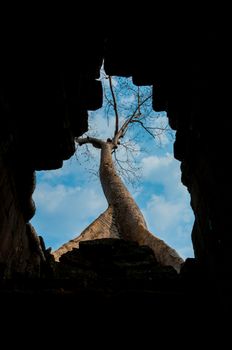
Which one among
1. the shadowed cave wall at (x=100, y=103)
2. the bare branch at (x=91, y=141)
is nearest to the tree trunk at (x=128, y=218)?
the bare branch at (x=91, y=141)

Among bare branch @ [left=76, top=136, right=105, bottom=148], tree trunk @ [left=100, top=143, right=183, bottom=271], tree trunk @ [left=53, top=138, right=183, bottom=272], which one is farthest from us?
bare branch @ [left=76, top=136, right=105, bottom=148]

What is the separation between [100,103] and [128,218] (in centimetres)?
641

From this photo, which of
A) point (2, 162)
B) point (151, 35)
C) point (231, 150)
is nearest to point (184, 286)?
point (231, 150)

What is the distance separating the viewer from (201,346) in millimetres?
1806

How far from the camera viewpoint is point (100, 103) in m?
3.63

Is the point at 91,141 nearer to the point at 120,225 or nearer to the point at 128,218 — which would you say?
the point at 120,225

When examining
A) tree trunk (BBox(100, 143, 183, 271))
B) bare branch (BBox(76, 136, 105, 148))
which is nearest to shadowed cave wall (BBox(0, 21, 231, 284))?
tree trunk (BBox(100, 143, 183, 271))

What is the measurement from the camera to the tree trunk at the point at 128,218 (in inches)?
285

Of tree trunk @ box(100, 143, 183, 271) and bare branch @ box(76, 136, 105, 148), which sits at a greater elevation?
bare branch @ box(76, 136, 105, 148)

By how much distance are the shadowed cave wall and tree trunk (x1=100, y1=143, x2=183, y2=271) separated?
417cm

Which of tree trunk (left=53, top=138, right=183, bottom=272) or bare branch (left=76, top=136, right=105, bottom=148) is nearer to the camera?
tree trunk (left=53, top=138, right=183, bottom=272)

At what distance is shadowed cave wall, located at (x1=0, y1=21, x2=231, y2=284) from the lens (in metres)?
2.26

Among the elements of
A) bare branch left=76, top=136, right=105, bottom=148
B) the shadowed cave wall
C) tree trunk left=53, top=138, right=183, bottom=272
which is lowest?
the shadowed cave wall

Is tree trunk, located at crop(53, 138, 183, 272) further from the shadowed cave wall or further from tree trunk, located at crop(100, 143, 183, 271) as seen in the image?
the shadowed cave wall
